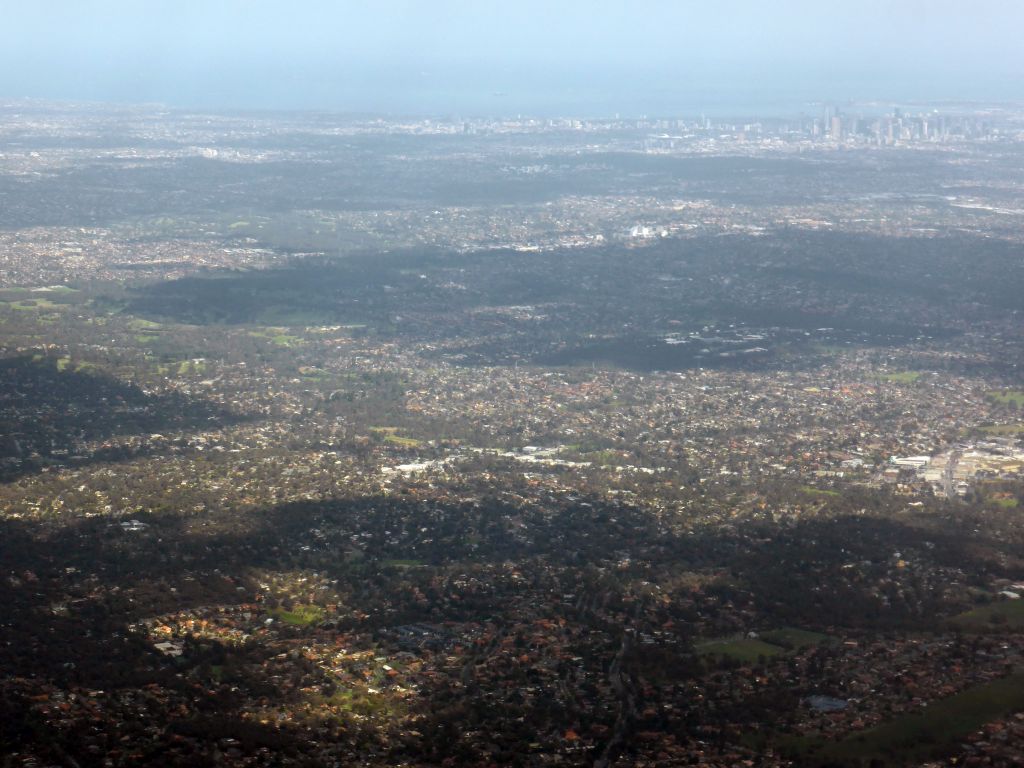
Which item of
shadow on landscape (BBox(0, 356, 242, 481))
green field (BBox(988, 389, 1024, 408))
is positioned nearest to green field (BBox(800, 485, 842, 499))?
green field (BBox(988, 389, 1024, 408))

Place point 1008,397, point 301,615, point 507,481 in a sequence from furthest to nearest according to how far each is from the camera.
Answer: point 1008,397, point 507,481, point 301,615

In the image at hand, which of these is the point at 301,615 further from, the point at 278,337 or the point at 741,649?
the point at 278,337

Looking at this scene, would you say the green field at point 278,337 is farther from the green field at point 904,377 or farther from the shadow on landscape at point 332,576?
the green field at point 904,377

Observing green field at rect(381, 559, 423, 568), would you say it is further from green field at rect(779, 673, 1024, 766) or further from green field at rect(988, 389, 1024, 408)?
green field at rect(988, 389, 1024, 408)

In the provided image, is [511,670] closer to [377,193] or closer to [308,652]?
[308,652]

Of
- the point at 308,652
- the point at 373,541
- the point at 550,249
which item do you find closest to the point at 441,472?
the point at 373,541

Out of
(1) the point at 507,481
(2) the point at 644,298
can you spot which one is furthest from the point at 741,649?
(2) the point at 644,298

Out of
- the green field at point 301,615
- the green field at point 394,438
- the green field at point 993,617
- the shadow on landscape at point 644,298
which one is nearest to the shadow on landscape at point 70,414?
the green field at point 394,438
